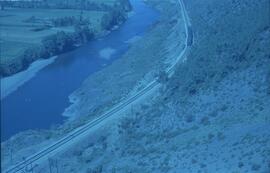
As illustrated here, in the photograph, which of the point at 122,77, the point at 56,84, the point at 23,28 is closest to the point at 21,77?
the point at 56,84

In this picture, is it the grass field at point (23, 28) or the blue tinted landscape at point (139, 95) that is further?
the grass field at point (23, 28)

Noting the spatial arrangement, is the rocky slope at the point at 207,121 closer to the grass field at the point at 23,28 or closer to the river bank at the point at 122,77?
the river bank at the point at 122,77

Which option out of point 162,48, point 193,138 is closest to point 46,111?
point 193,138

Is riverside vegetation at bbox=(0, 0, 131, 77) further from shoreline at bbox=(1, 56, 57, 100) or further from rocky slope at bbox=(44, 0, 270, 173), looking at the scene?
rocky slope at bbox=(44, 0, 270, 173)

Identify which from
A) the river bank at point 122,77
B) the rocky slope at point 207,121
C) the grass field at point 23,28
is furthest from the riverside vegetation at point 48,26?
the rocky slope at point 207,121

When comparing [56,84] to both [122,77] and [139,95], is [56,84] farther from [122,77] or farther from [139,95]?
[139,95]
